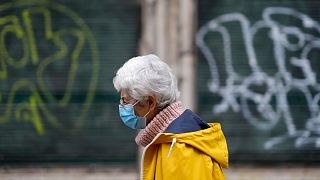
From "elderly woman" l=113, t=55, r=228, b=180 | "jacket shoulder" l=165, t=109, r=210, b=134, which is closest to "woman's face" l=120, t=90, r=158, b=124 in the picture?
"elderly woman" l=113, t=55, r=228, b=180

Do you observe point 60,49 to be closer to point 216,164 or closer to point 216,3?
point 216,3

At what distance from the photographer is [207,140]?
350 cm

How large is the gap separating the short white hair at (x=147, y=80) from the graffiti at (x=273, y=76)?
3652 mm

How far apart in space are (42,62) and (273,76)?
206 cm

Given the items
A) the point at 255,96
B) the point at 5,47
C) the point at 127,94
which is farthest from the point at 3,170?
the point at 127,94

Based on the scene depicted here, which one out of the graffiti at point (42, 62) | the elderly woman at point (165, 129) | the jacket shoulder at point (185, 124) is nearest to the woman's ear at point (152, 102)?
the elderly woman at point (165, 129)

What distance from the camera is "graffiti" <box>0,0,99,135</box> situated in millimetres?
7039

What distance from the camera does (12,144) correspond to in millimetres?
7059

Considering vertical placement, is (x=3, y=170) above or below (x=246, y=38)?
below

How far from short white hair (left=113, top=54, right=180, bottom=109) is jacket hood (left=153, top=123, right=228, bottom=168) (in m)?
0.20

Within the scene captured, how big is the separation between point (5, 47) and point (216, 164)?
3887 mm

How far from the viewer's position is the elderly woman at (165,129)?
3.41 m

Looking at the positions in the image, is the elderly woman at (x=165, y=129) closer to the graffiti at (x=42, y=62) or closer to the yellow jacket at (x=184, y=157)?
the yellow jacket at (x=184, y=157)

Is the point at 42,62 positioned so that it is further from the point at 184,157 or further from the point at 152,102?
the point at 184,157
